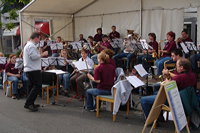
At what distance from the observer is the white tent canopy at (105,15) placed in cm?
995

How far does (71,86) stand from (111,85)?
102 inches

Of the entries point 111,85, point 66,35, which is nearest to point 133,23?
point 66,35

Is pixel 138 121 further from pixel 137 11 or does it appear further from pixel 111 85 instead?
pixel 137 11

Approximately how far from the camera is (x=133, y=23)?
11.1 meters

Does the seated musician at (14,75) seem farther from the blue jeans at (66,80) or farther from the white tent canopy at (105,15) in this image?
the white tent canopy at (105,15)

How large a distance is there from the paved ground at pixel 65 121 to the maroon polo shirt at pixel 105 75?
0.70 metres

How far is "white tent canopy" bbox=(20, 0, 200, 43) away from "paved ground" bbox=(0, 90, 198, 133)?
5.36 meters

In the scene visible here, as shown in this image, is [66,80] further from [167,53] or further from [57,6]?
[57,6]

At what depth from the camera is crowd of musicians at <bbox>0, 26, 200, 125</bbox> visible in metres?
4.68

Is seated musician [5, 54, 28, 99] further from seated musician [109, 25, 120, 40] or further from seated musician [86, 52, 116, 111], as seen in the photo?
seated musician [109, 25, 120, 40]

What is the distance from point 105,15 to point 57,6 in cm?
239

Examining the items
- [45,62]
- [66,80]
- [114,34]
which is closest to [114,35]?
[114,34]

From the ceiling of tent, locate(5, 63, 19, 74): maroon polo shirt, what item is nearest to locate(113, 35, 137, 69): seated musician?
locate(5, 63, 19, 74): maroon polo shirt

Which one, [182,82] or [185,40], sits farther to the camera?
[185,40]
